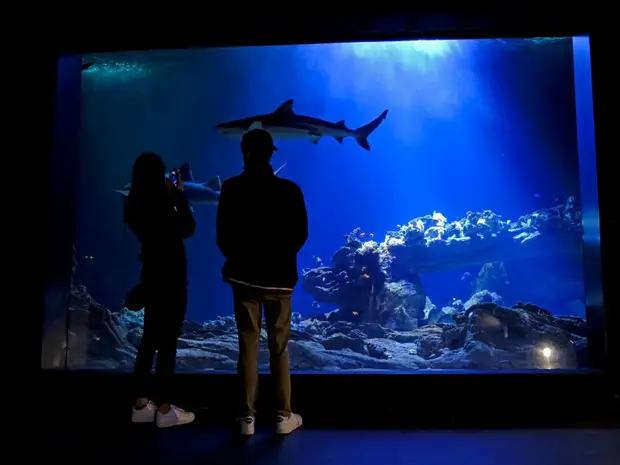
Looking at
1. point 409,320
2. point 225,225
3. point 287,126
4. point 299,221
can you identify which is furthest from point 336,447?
point 409,320

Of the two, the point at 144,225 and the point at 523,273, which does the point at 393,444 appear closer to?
the point at 144,225

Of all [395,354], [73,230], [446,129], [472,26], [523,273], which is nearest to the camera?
[472,26]

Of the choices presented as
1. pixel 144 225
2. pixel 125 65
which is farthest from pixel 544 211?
pixel 125 65

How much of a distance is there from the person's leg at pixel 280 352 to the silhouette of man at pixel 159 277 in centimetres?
53

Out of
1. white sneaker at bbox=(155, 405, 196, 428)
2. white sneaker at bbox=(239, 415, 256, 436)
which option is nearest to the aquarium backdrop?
white sneaker at bbox=(155, 405, 196, 428)

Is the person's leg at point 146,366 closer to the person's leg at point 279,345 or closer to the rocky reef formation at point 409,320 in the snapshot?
the person's leg at point 279,345

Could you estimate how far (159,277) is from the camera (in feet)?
7.94

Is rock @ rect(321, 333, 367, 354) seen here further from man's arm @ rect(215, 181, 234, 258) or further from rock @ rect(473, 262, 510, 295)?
rock @ rect(473, 262, 510, 295)

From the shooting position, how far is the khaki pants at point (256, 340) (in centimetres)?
224

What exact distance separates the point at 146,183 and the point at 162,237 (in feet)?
1.01

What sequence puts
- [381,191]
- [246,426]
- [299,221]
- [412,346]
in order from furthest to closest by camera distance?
1. [381,191]
2. [412,346]
3. [299,221]
4. [246,426]

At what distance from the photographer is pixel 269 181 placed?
2330 millimetres

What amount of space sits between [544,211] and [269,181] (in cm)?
555

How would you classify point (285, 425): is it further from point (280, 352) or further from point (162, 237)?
point (162, 237)
